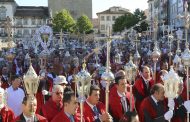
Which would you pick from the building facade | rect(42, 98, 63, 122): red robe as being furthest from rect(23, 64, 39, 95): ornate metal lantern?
the building facade

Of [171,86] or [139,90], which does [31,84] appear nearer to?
[171,86]

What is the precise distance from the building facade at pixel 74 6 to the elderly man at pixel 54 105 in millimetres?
104384

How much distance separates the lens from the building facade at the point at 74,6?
112438 millimetres

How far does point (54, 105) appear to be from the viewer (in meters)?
7.86

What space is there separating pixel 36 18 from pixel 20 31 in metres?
4.91

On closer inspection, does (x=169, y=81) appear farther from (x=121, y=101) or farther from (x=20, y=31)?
(x=20, y=31)

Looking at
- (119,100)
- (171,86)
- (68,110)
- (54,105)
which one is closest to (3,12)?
(119,100)

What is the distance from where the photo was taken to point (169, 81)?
632cm

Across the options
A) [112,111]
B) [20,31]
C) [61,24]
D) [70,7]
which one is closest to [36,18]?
[20,31]

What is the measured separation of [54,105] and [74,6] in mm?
106906

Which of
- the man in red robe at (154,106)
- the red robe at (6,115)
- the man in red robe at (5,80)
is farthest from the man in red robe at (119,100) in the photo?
the man in red robe at (5,80)

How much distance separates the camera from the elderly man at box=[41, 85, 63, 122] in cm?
776

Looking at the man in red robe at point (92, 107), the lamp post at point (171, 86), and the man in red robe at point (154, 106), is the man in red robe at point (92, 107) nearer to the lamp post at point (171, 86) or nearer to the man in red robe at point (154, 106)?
the man in red robe at point (154, 106)

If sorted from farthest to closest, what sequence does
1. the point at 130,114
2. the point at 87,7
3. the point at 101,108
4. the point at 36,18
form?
1. the point at 87,7
2. the point at 36,18
3. the point at 101,108
4. the point at 130,114
